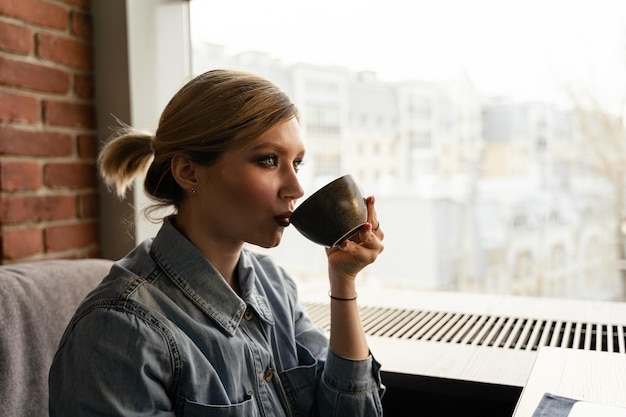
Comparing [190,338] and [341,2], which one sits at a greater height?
[341,2]

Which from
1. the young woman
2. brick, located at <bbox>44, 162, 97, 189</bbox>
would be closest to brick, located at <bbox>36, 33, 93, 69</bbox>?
brick, located at <bbox>44, 162, 97, 189</bbox>

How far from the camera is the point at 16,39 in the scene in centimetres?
152

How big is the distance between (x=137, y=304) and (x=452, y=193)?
116cm

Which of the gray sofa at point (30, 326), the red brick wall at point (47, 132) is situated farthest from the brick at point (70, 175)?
the gray sofa at point (30, 326)

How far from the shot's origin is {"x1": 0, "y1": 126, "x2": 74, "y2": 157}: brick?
1488mm

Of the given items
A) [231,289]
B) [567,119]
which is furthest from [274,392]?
[567,119]

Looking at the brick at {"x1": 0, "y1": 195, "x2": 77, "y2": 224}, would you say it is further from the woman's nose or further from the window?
the woman's nose

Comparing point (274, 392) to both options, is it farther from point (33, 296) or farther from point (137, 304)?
point (33, 296)

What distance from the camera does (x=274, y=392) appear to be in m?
1.05

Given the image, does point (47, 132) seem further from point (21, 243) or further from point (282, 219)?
point (282, 219)

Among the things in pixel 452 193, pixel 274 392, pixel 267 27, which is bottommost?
pixel 274 392

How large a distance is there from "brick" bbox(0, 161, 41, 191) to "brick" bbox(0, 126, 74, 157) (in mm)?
28

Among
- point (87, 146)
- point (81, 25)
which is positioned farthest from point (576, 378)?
point (81, 25)

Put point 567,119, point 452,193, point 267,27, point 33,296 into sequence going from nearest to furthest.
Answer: point 33,296, point 567,119, point 452,193, point 267,27
